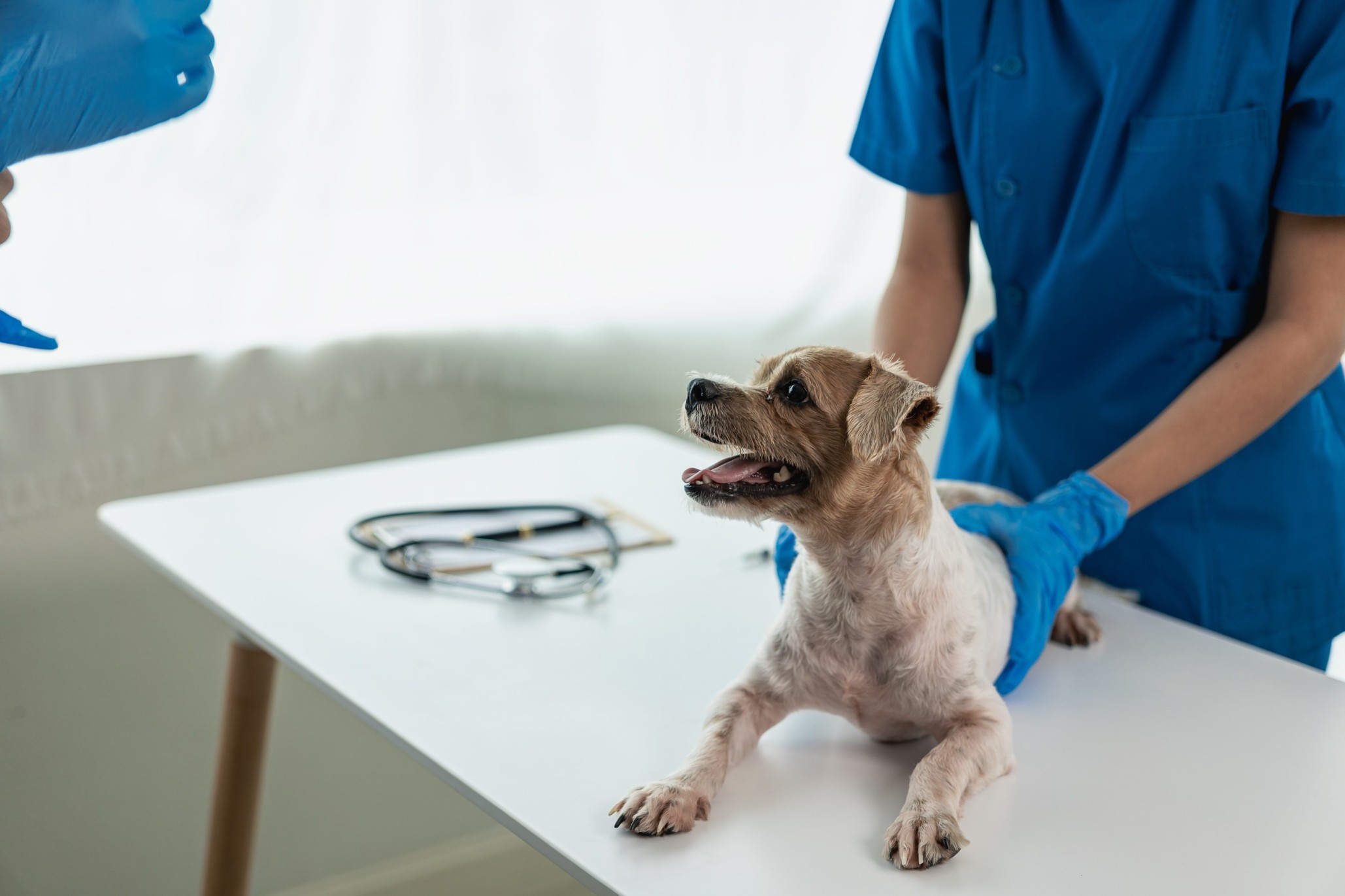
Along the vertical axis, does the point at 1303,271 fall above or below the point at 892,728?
above

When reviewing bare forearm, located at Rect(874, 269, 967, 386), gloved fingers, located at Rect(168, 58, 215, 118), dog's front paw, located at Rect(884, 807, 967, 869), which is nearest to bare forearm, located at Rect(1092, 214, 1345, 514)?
bare forearm, located at Rect(874, 269, 967, 386)

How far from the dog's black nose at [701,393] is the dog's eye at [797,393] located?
0.19 feet

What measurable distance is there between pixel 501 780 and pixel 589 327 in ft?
4.52

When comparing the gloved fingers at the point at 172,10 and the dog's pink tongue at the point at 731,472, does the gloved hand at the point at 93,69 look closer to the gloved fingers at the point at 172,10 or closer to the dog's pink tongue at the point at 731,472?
the gloved fingers at the point at 172,10

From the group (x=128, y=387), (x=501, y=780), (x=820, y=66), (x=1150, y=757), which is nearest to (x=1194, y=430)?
(x=1150, y=757)

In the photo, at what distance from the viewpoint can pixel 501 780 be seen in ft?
3.26

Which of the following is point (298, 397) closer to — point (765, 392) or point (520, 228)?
point (520, 228)

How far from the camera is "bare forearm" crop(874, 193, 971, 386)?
62.2 inches

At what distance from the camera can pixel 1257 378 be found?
1.30m

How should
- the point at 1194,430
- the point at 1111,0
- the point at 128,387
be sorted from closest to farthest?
1. the point at 1194,430
2. the point at 1111,0
3. the point at 128,387

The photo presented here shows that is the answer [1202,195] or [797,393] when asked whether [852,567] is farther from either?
[1202,195]

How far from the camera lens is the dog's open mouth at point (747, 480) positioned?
3.32ft

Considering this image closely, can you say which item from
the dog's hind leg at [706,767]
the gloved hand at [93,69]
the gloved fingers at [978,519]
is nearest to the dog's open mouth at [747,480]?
the dog's hind leg at [706,767]

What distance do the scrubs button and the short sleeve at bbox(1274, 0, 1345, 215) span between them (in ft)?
0.96
